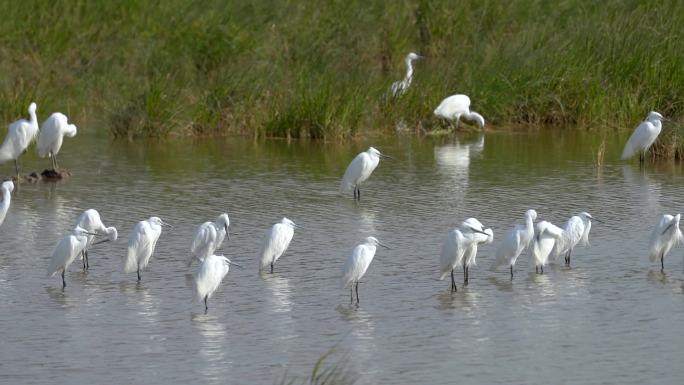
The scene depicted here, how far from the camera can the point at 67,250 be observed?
856 centimetres

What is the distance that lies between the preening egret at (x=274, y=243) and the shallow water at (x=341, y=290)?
5.8 inches

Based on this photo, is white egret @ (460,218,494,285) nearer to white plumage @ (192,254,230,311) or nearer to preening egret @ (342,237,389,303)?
preening egret @ (342,237,389,303)

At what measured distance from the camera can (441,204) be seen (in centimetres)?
1188

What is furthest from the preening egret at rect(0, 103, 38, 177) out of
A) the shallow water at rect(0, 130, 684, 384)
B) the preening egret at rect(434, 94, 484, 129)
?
the preening egret at rect(434, 94, 484, 129)

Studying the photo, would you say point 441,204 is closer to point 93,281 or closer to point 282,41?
point 93,281

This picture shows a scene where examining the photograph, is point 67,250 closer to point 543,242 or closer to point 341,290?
point 341,290

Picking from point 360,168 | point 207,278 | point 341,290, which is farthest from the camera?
point 360,168

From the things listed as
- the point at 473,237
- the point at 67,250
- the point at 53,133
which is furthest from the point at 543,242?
the point at 53,133

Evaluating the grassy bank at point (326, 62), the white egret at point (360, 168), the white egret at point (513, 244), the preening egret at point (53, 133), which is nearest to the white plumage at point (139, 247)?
the white egret at point (513, 244)

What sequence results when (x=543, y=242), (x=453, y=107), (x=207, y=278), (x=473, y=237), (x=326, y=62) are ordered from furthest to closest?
(x=326, y=62)
(x=453, y=107)
(x=543, y=242)
(x=473, y=237)
(x=207, y=278)

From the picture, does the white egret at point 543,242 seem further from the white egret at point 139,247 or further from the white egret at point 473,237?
the white egret at point 139,247

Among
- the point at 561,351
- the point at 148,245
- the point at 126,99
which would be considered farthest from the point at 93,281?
the point at 126,99

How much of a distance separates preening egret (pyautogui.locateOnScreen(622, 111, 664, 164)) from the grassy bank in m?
2.34

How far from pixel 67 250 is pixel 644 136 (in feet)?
23.5
